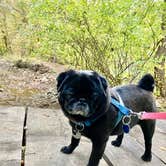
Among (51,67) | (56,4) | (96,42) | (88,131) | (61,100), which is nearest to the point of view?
(61,100)

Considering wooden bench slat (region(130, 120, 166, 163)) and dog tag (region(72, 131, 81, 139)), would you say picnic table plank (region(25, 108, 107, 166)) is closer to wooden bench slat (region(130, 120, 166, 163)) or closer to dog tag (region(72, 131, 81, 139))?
dog tag (region(72, 131, 81, 139))

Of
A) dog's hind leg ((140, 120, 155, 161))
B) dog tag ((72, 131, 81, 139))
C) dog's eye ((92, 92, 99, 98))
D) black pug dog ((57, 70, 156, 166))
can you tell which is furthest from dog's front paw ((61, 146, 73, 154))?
dog's eye ((92, 92, 99, 98))

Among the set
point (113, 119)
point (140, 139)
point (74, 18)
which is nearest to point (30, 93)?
point (74, 18)

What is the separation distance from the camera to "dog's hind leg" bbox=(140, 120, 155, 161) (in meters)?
2.71

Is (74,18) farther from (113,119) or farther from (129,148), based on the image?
(113,119)

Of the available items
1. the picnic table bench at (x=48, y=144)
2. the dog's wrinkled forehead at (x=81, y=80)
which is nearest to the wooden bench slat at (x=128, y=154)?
the picnic table bench at (x=48, y=144)

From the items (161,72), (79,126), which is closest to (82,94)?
(79,126)

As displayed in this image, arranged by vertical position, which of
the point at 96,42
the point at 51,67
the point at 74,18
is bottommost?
the point at 51,67

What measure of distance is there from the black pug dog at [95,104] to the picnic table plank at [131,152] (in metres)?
0.26

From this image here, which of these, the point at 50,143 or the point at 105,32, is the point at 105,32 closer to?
the point at 105,32

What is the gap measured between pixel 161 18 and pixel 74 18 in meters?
1.39

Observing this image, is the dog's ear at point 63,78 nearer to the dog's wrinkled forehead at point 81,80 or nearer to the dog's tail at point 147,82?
the dog's wrinkled forehead at point 81,80

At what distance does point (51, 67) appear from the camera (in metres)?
7.00

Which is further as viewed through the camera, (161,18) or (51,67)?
(51,67)
